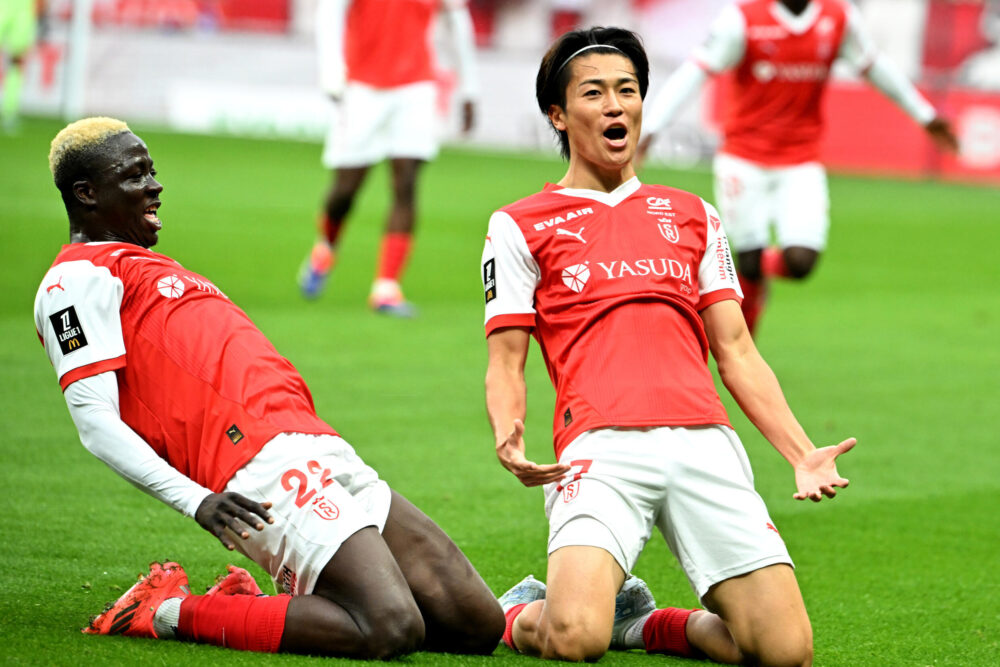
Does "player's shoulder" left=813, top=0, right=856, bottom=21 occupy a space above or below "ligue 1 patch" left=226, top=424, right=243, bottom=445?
above

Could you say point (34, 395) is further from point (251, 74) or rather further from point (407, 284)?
point (251, 74)

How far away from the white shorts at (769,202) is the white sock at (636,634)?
4.93m

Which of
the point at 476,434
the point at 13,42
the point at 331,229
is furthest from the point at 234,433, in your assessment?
the point at 13,42

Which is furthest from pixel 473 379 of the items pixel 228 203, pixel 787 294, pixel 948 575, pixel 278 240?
pixel 228 203

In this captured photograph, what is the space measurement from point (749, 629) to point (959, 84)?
92.1 feet

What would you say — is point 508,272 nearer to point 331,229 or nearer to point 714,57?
point 714,57

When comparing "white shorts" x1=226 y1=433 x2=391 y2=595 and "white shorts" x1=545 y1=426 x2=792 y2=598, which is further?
"white shorts" x1=545 y1=426 x2=792 y2=598

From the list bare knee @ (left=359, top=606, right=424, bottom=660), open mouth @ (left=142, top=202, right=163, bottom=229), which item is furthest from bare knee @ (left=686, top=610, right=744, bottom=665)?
open mouth @ (left=142, top=202, right=163, bottom=229)

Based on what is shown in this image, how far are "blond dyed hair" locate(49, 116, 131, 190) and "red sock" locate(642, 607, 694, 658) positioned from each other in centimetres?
199

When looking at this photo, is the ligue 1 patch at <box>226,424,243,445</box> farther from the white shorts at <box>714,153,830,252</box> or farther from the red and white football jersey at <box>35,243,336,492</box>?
the white shorts at <box>714,153,830,252</box>

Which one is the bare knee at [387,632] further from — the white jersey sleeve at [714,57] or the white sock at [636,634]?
the white jersey sleeve at [714,57]

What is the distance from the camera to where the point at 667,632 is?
13.2 feet

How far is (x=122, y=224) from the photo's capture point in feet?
13.2

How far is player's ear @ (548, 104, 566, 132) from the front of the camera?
4301mm
